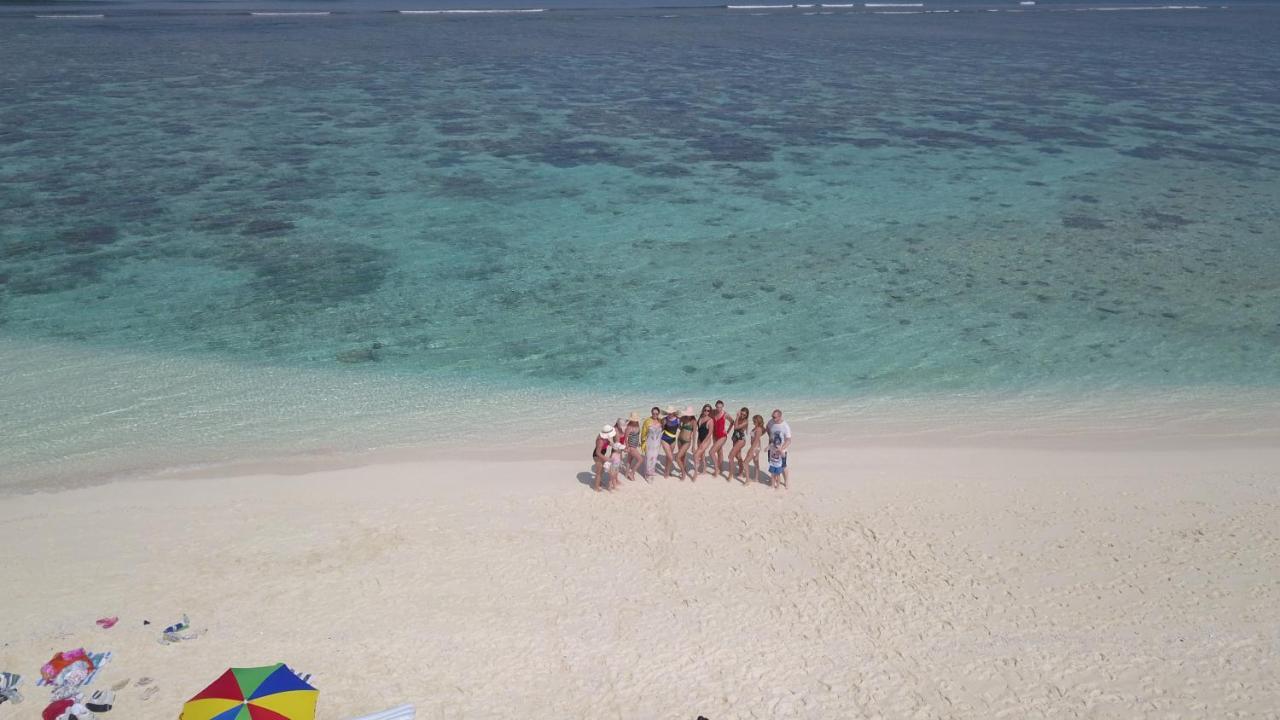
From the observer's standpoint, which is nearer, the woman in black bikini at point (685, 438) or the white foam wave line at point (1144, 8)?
the woman in black bikini at point (685, 438)

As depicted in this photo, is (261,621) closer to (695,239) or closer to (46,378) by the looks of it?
(46,378)

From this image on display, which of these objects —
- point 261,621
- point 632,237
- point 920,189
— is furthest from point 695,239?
point 261,621

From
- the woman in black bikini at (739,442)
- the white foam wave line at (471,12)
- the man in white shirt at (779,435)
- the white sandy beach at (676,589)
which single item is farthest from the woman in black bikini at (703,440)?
the white foam wave line at (471,12)

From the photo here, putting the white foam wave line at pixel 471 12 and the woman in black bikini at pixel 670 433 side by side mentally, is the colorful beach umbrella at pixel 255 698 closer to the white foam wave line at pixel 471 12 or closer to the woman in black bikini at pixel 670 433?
the woman in black bikini at pixel 670 433

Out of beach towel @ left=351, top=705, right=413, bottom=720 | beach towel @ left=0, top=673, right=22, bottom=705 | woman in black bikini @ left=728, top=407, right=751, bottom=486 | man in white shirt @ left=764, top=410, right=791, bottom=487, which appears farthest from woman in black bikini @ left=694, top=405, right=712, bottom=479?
beach towel @ left=0, top=673, right=22, bottom=705

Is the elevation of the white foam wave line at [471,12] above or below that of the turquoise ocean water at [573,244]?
above

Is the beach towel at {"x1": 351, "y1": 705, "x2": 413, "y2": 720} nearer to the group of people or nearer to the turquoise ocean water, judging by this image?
the group of people

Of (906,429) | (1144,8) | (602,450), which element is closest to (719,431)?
(602,450)

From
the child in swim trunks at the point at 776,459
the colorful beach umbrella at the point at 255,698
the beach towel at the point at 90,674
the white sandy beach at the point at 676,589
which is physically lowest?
the white sandy beach at the point at 676,589
